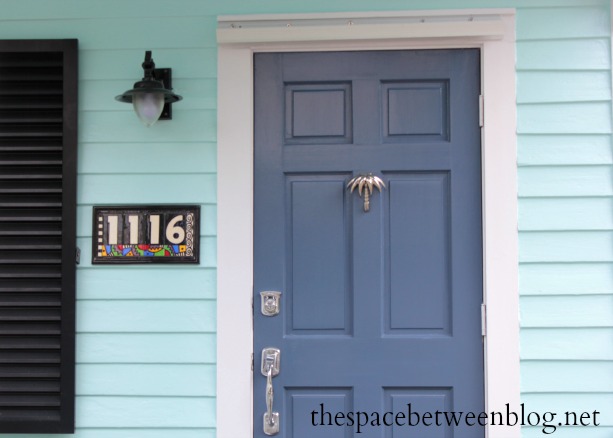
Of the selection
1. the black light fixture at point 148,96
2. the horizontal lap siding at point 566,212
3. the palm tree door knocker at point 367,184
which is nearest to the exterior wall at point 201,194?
the horizontal lap siding at point 566,212

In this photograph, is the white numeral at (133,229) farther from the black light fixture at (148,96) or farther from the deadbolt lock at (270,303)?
the deadbolt lock at (270,303)

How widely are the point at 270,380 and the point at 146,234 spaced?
0.76 meters

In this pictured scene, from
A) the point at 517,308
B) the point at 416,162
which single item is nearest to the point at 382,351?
the point at 517,308

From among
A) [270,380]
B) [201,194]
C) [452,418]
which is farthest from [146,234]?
[452,418]

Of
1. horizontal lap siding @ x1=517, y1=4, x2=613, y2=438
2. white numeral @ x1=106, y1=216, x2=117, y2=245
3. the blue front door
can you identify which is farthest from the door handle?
horizontal lap siding @ x1=517, y1=4, x2=613, y2=438

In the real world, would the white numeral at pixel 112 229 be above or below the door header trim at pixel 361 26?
below

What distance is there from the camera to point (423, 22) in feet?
8.84

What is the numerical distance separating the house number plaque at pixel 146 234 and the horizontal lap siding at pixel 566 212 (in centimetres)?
132

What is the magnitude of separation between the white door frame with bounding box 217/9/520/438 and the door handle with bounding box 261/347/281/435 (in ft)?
0.21

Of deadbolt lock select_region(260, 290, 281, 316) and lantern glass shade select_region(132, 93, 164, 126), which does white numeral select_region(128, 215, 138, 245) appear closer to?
lantern glass shade select_region(132, 93, 164, 126)

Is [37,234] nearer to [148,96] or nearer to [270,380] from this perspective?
[148,96]

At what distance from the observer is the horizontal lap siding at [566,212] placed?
263 centimetres

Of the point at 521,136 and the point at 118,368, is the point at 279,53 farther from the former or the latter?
the point at 118,368

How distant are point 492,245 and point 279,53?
1144 millimetres
